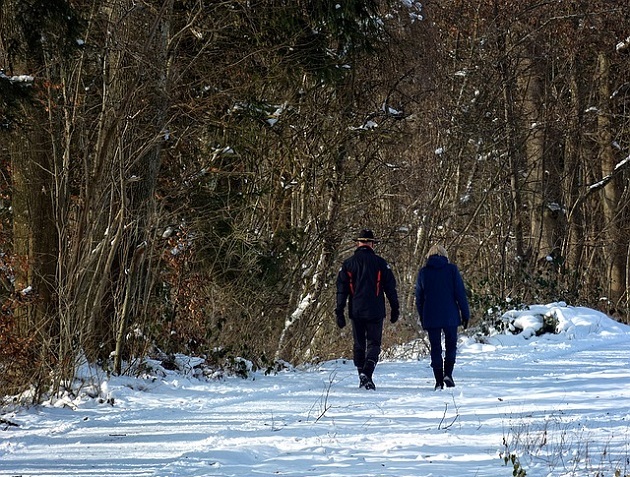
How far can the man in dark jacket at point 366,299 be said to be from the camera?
38.8 ft

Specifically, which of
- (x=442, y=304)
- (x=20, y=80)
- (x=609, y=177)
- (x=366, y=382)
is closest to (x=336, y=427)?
(x=366, y=382)

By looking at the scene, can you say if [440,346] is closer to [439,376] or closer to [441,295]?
[439,376]

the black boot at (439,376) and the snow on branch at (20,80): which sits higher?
the snow on branch at (20,80)

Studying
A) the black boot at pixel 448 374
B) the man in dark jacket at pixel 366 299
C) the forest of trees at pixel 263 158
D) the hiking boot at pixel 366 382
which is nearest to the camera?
the forest of trees at pixel 263 158

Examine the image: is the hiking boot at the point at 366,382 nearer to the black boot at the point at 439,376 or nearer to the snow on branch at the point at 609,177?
the black boot at the point at 439,376

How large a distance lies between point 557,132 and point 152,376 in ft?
51.1

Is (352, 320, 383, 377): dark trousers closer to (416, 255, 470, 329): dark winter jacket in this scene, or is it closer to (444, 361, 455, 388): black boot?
(416, 255, 470, 329): dark winter jacket

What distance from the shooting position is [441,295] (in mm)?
11961

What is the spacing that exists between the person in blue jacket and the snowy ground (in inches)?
19.7

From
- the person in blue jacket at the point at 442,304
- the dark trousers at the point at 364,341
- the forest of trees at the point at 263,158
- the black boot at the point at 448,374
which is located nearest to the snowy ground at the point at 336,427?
the black boot at the point at 448,374

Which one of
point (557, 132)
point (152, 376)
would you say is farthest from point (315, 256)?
point (557, 132)

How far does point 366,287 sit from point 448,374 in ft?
4.78

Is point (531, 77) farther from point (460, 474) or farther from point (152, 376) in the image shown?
point (460, 474)

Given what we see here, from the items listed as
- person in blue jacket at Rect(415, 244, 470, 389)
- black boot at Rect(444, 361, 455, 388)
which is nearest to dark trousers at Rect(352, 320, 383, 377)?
person in blue jacket at Rect(415, 244, 470, 389)
